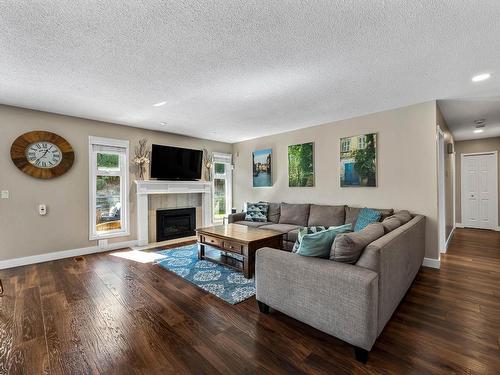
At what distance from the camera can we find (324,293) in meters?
1.76

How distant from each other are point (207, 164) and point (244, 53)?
4.00 meters

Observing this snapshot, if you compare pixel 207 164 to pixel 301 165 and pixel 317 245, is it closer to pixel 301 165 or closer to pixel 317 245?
pixel 301 165

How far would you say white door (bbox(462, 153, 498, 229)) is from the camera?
600 centimetres

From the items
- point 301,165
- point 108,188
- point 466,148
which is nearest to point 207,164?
point 108,188

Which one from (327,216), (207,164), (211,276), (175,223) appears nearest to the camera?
(211,276)

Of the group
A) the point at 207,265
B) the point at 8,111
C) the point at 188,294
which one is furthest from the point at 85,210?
the point at 188,294

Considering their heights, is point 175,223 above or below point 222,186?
below

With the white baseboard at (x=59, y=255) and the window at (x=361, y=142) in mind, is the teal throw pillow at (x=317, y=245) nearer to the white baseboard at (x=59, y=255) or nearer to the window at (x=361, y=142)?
the window at (x=361, y=142)

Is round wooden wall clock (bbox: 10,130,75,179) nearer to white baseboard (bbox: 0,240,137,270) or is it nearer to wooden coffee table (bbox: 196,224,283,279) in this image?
white baseboard (bbox: 0,240,137,270)

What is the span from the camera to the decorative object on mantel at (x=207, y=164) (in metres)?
6.04

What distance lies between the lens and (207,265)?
355 cm

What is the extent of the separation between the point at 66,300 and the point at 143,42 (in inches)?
108

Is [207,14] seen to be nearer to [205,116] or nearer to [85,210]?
[205,116]

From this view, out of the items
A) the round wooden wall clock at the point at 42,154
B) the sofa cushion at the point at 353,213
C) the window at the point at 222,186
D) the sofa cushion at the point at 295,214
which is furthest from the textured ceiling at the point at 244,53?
the window at the point at 222,186
